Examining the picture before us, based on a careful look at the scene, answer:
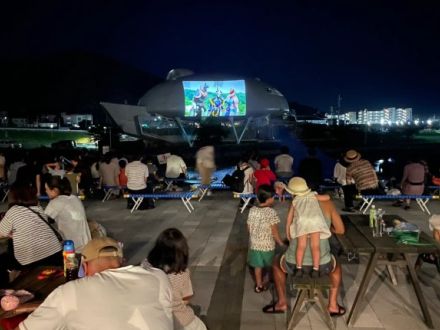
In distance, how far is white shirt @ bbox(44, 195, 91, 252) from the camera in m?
5.05

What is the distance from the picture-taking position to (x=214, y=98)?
55.2 m

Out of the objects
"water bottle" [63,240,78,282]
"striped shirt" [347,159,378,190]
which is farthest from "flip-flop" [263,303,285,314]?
"striped shirt" [347,159,378,190]

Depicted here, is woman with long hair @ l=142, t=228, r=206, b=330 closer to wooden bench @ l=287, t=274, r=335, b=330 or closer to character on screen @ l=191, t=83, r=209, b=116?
wooden bench @ l=287, t=274, r=335, b=330

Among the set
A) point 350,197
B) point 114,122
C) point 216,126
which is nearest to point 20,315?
point 350,197

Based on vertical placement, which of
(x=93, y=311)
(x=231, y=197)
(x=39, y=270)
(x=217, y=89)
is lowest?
(x=231, y=197)

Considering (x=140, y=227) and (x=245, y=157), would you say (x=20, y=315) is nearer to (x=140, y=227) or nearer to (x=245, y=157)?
(x=140, y=227)

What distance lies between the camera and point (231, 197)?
12.5 metres

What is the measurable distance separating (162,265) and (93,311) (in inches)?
52.2

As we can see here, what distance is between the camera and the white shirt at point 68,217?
5.05 m

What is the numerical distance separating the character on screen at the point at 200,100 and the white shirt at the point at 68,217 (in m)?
51.0

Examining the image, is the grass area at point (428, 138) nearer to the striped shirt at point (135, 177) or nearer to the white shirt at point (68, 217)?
the striped shirt at point (135, 177)

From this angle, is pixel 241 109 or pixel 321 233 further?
pixel 241 109

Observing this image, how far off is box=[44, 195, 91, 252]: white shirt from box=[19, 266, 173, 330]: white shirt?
2.85m

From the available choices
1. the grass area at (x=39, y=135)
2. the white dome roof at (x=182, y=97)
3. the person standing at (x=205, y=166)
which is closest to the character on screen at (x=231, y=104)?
the white dome roof at (x=182, y=97)
